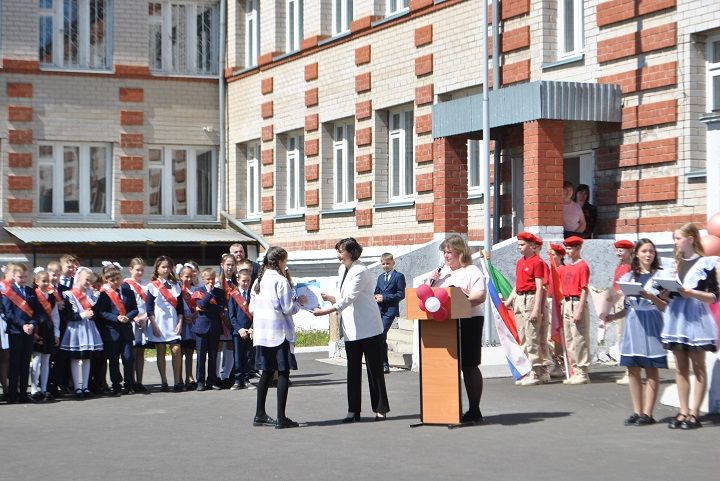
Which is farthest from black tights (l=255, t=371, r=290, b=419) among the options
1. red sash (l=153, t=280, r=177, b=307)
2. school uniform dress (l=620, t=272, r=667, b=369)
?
red sash (l=153, t=280, r=177, b=307)

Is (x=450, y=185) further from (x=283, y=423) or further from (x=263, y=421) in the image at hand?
(x=283, y=423)

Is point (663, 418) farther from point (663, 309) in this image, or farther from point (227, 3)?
point (227, 3)

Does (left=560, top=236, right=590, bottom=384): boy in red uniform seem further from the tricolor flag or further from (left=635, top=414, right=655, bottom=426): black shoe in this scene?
(left=635, top=414, right=655, bottom=426): black shoe

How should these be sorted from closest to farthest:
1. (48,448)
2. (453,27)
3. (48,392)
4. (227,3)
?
(48,448)
(48,392)
(453,27)
(227,3)

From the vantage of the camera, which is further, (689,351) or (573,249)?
(573,249)

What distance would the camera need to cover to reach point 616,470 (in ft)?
34.4

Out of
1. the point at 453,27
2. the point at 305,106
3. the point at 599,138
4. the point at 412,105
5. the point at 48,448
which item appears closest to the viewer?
the point at 48,448

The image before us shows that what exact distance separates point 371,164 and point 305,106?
3559 millimetres

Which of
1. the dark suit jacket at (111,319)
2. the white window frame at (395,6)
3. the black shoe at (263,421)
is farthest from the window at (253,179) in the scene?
the black shoe at (263,421)

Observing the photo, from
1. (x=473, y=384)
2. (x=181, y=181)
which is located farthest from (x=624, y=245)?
(x=181, y=181)

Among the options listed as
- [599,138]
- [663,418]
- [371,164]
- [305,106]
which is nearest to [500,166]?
[599,138]

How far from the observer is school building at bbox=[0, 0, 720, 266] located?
21.0 m

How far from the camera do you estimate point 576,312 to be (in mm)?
17484

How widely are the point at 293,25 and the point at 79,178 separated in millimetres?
6787
